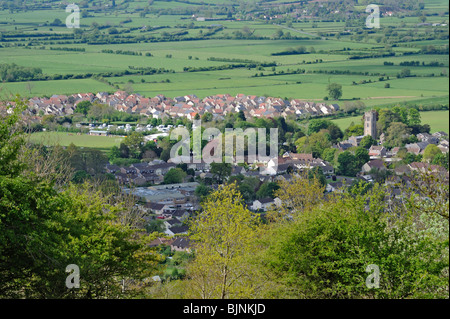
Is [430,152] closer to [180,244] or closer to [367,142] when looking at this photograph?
[367,142]

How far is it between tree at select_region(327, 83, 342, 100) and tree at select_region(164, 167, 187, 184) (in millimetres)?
19431

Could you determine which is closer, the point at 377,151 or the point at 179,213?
the point at 179,213

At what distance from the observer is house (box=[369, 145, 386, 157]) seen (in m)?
43.4

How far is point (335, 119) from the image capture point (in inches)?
2036

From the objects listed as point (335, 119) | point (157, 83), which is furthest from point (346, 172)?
point (157, 83)

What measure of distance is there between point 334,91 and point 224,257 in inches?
1736

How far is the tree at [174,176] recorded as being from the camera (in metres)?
35.8

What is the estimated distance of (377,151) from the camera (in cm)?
4372

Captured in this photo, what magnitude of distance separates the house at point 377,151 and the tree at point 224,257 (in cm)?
3326

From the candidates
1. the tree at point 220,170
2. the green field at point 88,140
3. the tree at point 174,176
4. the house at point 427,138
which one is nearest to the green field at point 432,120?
the house at point 427,138

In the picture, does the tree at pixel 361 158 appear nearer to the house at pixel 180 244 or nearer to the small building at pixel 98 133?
the small building at pixel 98 133

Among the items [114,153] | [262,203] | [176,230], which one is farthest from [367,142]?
[176,230]

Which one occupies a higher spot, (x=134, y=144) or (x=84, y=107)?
(x=84, y=107)
